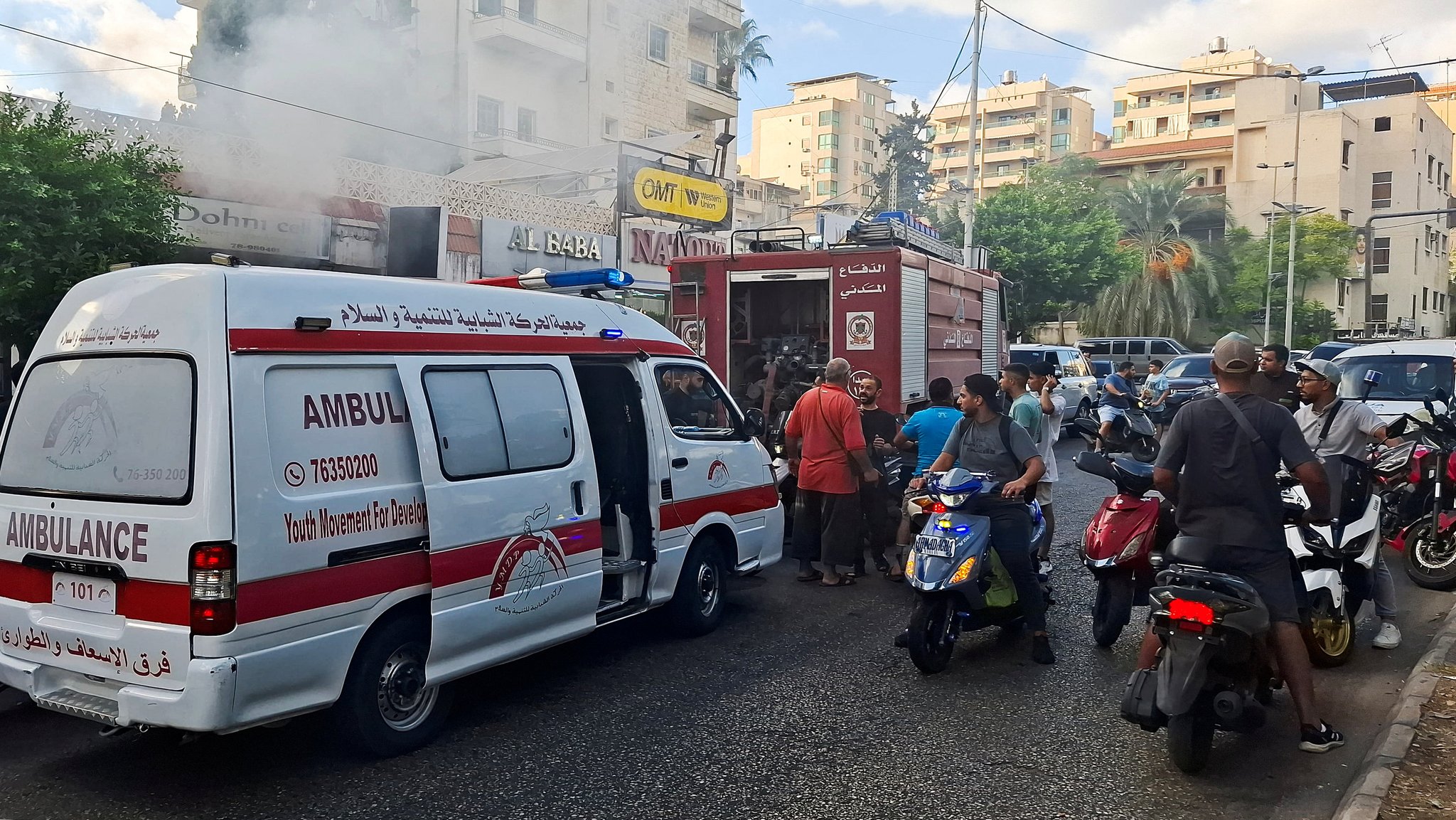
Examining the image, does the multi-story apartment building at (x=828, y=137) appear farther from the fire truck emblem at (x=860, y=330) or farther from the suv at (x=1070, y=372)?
the fire truck emblem at (x=860, y=330)

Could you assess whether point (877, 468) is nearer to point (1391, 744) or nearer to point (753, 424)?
point (753, 424)

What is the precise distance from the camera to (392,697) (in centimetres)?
445

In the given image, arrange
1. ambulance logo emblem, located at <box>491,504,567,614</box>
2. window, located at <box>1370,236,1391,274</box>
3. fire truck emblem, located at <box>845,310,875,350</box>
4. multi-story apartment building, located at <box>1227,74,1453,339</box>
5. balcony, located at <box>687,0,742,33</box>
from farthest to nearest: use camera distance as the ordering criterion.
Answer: window, located at <box>1370,236,1391,274</box> < multi-story apartment building, located at <box>1227,74,1453,339</box> < balcony, located at <box>687,0,742,33</box> < fire truck emblem, located at <box>845,310,875,350</box> < ambulance logo emblem, located at <box>491,504,567,614</box>

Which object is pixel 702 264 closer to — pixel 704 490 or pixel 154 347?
pixel 704 490

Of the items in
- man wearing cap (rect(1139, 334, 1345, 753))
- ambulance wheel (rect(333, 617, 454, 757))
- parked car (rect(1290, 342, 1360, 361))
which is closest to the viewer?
man wearing cap (rect(1139, 334, 1345, 753))

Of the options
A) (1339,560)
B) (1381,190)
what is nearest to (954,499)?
(1339,560)

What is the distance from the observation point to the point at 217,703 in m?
3.70

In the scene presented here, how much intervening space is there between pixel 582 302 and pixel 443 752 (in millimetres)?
2421

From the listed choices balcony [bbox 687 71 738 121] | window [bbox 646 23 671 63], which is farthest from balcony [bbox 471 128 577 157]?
balcony [bbox 687 71 738 121]

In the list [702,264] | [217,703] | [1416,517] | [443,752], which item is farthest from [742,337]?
[217,703]

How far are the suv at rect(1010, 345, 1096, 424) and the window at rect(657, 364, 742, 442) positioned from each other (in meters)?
13.2

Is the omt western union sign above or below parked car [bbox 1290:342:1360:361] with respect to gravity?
above

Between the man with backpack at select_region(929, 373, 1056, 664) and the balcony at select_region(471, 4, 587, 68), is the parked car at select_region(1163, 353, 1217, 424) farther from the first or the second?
the balcony at select_region(471, 4, 587, 68)

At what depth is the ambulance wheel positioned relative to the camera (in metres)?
4.26
